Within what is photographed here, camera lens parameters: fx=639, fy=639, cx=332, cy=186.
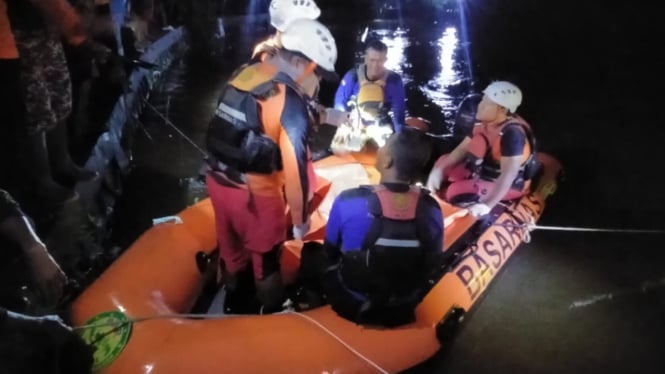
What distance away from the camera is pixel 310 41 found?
10.8 feet

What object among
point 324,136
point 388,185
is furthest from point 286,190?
point 324,136

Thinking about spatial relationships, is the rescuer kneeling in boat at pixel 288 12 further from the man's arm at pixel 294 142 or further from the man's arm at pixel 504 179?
the man's arm at pixel 504 179

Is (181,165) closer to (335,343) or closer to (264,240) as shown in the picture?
(264,240)

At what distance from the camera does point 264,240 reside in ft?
11.9

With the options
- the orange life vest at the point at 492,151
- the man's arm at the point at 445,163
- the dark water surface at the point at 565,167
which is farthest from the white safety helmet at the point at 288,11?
the dark water surface at the point at 565,167

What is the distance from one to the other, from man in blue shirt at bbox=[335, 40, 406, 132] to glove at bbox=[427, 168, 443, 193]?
0.48 m

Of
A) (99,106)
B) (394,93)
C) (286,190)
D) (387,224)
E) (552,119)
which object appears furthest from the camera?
(552,119)

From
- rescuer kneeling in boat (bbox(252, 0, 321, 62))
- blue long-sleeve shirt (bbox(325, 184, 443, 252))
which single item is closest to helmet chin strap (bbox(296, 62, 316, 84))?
rescuer kneeling in boat (bbox(252, 0, 321, 62))

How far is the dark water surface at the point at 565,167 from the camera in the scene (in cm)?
421

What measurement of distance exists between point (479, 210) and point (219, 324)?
7.02ft

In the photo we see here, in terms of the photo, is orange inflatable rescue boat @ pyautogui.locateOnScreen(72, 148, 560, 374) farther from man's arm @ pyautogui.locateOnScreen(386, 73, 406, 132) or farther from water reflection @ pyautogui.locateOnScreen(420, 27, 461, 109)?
water reflection @ pyautogui.locateOnScreen(420, 27, 461, 109)

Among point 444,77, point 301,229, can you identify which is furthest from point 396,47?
point 301,229

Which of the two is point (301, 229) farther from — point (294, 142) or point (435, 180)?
point (435, 180)

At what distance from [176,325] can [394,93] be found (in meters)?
2.85
